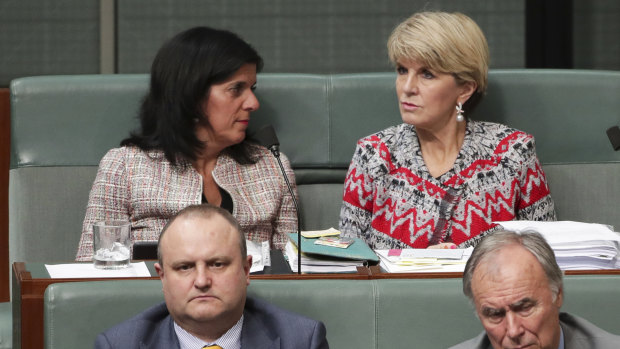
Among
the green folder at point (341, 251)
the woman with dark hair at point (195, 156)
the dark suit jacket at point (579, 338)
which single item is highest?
the woman with dark hair at point (195, 156)

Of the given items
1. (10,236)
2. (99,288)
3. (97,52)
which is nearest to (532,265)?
(99,288)

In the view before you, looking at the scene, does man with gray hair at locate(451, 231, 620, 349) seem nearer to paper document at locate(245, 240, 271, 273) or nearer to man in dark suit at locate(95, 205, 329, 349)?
man in dark suit at locate(95, 205, 329, 349)

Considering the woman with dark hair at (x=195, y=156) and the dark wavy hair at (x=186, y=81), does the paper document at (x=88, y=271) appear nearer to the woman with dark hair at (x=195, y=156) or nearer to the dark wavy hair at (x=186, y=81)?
the woman with dark hair at (x=195, y=156)

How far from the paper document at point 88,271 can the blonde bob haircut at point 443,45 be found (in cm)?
105

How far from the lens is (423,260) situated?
228 centimetres

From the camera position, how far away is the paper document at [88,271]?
2121 millimetres

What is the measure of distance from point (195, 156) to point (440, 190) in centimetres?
72

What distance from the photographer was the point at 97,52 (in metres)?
3.80

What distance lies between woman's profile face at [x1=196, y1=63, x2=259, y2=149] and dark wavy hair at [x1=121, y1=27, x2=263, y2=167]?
19 mm

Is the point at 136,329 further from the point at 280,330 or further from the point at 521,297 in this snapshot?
the point at 521,297

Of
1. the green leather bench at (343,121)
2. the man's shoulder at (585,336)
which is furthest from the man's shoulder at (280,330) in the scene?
the green leather bench at (343,121)

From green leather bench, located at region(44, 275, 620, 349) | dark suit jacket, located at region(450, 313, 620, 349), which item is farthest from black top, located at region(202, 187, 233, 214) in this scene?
dark suit jacket, located at region(450, 313, 620, 349)

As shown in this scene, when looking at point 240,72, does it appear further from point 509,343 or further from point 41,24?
point 509,343

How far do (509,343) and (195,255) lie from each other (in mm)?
590
